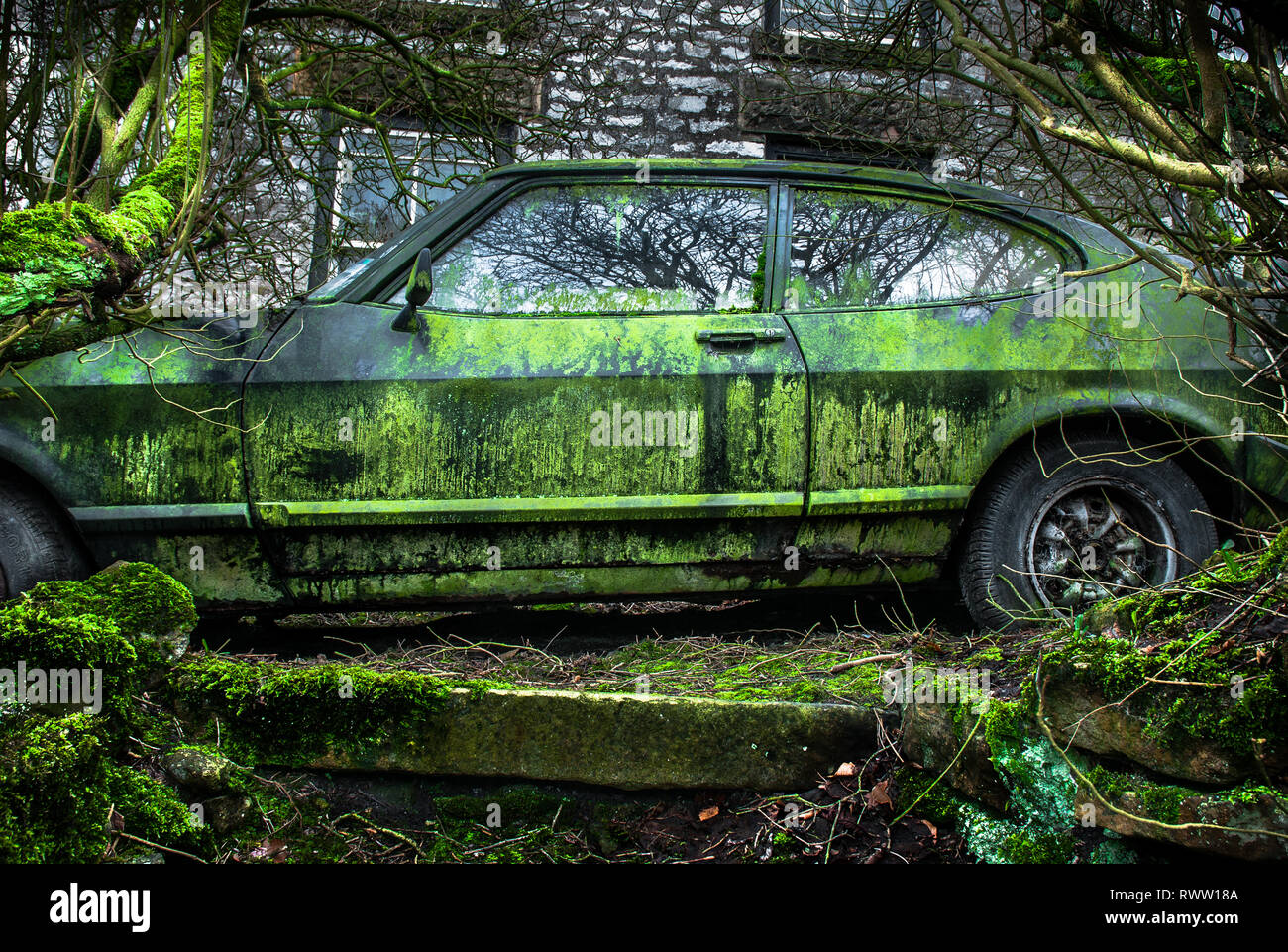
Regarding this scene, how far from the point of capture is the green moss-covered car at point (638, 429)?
2.89 meters

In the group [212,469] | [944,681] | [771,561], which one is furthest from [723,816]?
[212,469]

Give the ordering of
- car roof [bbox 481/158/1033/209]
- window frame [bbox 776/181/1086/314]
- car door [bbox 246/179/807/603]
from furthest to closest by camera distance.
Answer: car roof [bbox 481/158/1033/209], window frame [bbox 776/181/1086/314], car door [bbox 246/179/807/603]

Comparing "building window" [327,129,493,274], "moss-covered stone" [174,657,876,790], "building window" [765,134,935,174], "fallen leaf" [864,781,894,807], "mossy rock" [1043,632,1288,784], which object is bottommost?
"fallen leaf" [864,781,894,807]

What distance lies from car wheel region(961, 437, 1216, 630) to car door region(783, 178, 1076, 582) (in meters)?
0.15

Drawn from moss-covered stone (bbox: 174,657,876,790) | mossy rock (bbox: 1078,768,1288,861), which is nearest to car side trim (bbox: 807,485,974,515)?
moss-covered stone (bbox: 174,657,876,790)

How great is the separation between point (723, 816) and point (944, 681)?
648 mm

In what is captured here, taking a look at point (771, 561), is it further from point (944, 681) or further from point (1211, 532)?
point (1211, 532)

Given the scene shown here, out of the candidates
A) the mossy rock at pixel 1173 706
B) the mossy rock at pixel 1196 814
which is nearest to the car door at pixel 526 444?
the mossy rock at pixel 1173 706

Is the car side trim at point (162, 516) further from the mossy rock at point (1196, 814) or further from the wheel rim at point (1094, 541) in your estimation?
the wheel rim at point (1094, 541)

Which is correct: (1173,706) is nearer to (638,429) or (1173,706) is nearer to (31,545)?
(638,429)

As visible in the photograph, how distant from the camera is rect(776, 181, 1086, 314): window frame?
315cm

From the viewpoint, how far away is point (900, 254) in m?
3.24

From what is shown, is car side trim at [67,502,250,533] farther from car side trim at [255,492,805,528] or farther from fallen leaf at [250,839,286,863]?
fallen leaf at [250,839,286,863]

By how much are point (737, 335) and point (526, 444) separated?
81 cm
